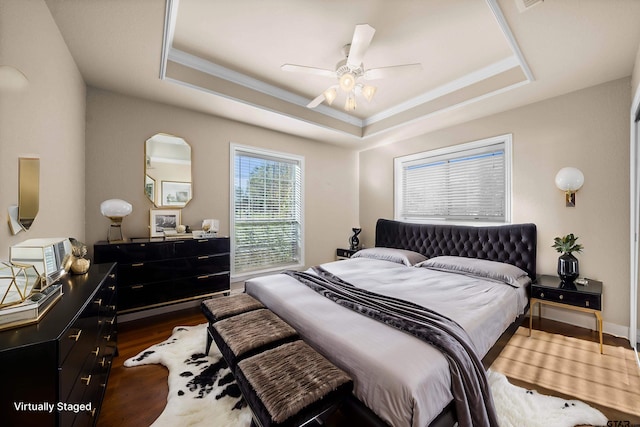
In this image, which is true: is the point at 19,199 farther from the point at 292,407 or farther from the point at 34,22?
the point at 292,407

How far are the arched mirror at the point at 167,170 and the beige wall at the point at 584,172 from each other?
418cm

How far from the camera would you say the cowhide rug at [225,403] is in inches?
61.7

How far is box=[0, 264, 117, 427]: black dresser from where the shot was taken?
2.70 feet

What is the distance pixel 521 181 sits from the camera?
323cm

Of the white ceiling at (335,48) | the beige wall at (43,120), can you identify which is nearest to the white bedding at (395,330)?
the beige wall at (43,120)

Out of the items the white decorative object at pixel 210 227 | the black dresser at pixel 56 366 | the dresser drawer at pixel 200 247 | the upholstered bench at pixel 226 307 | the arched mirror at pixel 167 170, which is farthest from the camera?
the white decorative object at pixel 210 227

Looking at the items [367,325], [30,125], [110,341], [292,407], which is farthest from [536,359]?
[30,125]

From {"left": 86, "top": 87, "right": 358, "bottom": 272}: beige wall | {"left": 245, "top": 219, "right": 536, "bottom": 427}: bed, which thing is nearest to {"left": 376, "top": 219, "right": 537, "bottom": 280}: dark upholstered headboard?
{"left": 245, "top": 219, "right": 536, "bottom": 427}: bed

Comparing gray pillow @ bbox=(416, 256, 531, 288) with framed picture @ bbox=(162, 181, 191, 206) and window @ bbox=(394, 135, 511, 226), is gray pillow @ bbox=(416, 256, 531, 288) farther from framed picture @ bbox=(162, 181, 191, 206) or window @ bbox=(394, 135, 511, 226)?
framed picture @ bbox=(162, 181, 191, 206)

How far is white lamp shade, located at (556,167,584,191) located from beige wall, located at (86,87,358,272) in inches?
128

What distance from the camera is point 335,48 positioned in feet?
8.53

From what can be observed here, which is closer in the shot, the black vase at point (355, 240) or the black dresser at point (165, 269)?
the black dresser at point (165, 269)

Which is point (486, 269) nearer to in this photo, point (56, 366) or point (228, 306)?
point (228, 306)

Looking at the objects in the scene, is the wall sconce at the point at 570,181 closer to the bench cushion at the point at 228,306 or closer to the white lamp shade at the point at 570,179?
the white lamp shade at the point at 570,179
